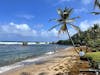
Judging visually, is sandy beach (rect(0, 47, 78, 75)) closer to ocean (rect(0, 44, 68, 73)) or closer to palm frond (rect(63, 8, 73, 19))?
ocean (rect(0, 44, 68, 73))

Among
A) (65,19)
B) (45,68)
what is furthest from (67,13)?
(45,68)

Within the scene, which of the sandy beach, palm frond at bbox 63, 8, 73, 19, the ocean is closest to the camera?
the sandy beach

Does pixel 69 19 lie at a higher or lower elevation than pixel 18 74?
higher

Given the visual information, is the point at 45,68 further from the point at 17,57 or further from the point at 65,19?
the point at 17,57

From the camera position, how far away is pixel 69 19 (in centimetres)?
3478

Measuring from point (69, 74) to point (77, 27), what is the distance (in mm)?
17683

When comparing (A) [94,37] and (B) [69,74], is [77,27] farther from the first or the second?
(A) [94,37]

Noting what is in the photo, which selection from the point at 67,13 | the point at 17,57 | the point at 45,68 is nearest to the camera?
the point at 45,68

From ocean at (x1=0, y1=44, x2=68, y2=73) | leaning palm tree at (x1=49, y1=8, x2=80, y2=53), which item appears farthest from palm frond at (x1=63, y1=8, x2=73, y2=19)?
ocean at (x1=0, y1=44, x2=68, y2=73)

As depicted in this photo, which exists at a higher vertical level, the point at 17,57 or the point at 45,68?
the point at 17,57

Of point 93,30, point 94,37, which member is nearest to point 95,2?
point 93,30

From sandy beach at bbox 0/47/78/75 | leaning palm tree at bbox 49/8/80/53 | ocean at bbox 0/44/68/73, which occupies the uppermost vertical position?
leaning palm tree at bbox 49/8/80/53

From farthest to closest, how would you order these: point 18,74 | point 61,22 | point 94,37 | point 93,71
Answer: point 94,37 < point 61,22 < point 18,74 < point 93,71

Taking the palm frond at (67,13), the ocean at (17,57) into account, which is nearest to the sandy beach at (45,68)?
the ocean at (17,57)
